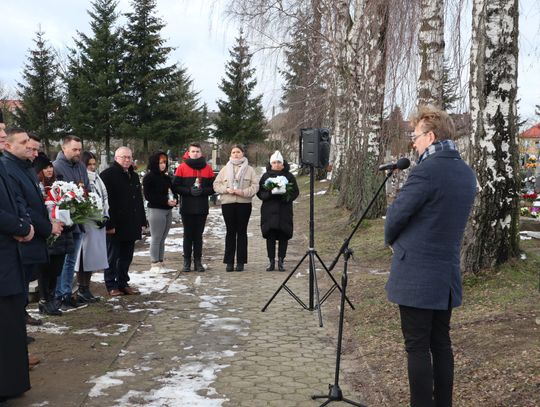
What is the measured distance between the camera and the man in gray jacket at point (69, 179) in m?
7.33

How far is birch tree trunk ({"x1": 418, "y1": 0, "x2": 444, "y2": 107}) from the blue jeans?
5482mm

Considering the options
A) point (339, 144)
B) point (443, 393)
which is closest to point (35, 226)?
point (443, 393)

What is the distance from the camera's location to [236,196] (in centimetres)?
1015

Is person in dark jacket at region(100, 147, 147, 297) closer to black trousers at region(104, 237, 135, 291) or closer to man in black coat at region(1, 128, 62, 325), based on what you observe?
black trousers at region(104, 237, 135, 291)

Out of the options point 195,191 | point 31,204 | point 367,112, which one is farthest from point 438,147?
point 367,112

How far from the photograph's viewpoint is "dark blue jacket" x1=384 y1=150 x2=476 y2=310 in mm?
3664

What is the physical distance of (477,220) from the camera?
7207 millimetres

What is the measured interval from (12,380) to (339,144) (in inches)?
833

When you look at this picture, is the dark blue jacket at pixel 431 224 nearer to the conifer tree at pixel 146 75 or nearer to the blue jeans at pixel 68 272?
the blue jeans at pixel 68 272

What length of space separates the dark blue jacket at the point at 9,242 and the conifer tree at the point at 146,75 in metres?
38.2

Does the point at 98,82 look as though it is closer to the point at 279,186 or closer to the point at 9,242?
the point at 279,186

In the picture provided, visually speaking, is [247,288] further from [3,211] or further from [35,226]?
[3,211]

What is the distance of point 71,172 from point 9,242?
302 centimetres

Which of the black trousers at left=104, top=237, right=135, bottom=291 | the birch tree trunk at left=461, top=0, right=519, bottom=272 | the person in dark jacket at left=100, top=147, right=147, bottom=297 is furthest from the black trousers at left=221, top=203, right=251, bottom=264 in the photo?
the birch tree trunk at left=461, top=0, right=519, bottom=272
